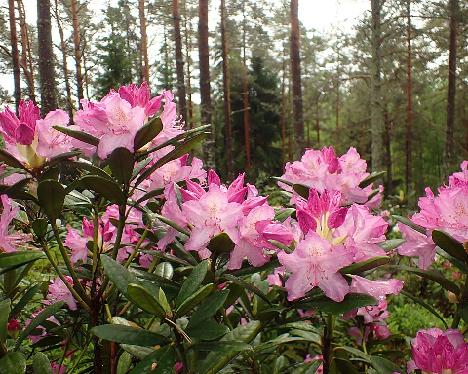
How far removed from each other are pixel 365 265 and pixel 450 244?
0.28 m

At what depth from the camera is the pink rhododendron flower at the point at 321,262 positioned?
100 cm

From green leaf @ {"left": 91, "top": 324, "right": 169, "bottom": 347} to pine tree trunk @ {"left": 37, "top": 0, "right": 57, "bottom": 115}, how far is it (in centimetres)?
706

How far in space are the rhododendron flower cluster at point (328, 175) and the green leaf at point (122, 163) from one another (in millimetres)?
611

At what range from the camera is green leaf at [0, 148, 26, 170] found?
1071 millimetres

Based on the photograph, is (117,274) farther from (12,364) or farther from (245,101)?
(245,101)

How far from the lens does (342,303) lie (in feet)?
3.35

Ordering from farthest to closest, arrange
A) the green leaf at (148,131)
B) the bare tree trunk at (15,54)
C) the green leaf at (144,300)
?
the bare tree trunk at (15,54), the green leaf at (148,131), the green leaf at (144,300)

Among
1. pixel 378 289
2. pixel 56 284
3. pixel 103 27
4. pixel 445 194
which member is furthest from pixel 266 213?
pixel 103 27

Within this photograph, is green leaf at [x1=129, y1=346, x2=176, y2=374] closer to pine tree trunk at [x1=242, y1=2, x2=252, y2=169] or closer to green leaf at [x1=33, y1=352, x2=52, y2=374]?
green leaf at [x1=33, y1=352, x2=52, y2=374]

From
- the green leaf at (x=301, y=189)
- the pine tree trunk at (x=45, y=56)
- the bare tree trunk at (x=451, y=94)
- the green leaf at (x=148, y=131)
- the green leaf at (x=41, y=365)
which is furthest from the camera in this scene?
the bare tree trunk at (x=451, y=94)

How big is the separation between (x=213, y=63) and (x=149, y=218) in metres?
22.0

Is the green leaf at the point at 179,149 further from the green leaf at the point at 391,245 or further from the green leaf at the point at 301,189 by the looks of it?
the green leaf at the point at 391,245

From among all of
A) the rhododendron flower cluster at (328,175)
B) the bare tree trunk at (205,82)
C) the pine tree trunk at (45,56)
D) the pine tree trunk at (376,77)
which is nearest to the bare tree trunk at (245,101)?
the bare tree trunk at (205,82)

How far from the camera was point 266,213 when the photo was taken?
1.07m
